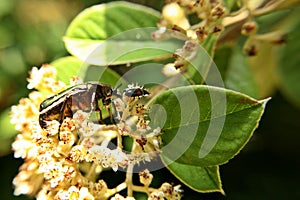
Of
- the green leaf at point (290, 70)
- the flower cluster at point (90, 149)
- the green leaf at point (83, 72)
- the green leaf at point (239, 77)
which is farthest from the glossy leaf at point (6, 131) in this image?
the green leaf at point (290, 70)

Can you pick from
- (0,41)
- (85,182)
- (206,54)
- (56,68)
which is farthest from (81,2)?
(85,182)

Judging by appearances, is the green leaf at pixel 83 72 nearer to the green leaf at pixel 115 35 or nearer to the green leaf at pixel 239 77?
the green leaf at pixel 115 35

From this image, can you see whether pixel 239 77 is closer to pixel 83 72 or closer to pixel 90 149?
pixel 83 72

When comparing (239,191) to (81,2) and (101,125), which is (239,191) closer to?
(81,2)

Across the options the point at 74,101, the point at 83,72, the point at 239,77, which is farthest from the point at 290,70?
the point at 74,101

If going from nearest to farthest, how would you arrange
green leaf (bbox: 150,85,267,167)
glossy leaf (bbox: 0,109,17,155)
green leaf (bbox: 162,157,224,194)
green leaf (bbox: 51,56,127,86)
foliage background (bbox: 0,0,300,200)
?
green leaf (bbox: 150,85,267,167)
green leaf (bbox: 162,157,224,194)
green leaf (bbox: 51,56,127,86)
glossy leaf (bbox: 0,109,17,155)
foliage background (bbox: 0,0,300,200)

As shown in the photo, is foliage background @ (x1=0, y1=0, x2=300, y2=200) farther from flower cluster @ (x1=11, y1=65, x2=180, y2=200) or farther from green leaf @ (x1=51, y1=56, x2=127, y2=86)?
flower cluster @ (x1=11, y1=65, x2=180, y2=200)

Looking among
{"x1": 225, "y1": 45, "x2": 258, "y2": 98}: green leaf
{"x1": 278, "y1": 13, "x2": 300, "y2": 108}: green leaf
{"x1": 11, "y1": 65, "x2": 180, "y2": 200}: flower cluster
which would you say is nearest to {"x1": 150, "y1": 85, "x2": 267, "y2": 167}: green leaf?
{"x1": 11, "y1": 65, "x2": 180, "y2": 200}: flower cluster

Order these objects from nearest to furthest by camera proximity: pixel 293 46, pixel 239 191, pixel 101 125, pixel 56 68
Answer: pixel 101 125 → pixel 56 68 → pixel 293 46 → pixel 239 191
